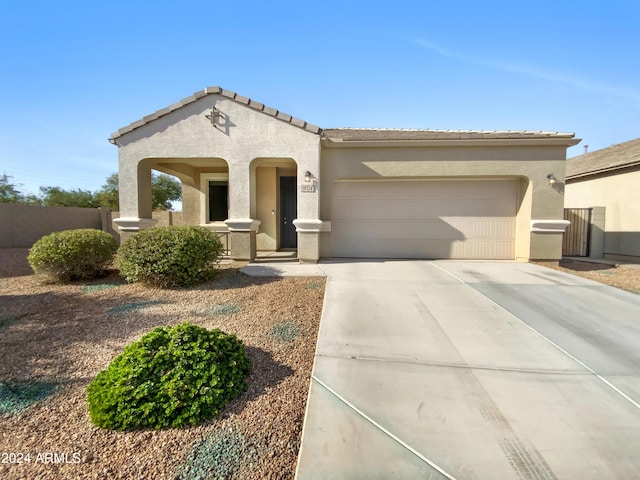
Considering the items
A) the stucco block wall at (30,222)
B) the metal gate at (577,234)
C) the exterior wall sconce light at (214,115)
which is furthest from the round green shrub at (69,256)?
the metal gate at (577,234)

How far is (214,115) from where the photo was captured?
8.66 meters

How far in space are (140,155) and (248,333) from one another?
7228 mm

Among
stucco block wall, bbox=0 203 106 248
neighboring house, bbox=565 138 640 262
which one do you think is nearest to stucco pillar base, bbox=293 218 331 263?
→ neighboring house, bbox=565 138 640 262

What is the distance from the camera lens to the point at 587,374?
10.5 ft

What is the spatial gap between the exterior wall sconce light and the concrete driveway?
20.7 feet

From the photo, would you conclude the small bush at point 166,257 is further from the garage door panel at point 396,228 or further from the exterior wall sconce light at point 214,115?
the garage door panel at point 396,228

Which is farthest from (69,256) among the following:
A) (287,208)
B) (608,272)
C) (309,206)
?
(608,272)

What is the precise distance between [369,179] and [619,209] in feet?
32.4

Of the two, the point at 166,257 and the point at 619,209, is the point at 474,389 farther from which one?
the point at 619,209

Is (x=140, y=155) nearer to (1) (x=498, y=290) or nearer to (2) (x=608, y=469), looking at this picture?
(1) (x=498, y=290)

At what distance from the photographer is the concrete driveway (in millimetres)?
2119

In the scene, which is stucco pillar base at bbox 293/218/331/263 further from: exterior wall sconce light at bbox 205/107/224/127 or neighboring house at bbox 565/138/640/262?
neighboring house at bbox 565/138/640/262

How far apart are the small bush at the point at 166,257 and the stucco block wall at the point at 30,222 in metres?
12.2

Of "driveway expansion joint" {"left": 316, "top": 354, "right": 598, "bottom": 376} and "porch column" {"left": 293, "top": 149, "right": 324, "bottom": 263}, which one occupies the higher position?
"porch column" {"left": 293, "top": 149, "right": 324, "bottom": 263}
